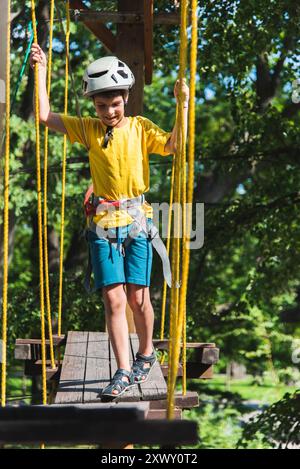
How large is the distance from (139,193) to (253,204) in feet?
24.4

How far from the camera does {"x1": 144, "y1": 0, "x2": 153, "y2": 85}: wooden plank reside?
20.0 ft

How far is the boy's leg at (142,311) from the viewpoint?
4.52 m

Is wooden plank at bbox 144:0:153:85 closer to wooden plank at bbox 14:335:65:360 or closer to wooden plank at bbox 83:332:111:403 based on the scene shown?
wooden plank at bbox 83:332:111:403

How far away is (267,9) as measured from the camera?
10.3 meters

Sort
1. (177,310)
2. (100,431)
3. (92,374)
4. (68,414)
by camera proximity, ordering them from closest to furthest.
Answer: (100,431)
(68,414)
(177,310)
(92,374)

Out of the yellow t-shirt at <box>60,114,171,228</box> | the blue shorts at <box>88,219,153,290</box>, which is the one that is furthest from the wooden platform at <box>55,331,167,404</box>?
the yellow t-shirt at <box>60,114,171,228</box>

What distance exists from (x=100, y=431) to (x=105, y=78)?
1.99 m

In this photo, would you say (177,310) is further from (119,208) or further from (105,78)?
(105,78)

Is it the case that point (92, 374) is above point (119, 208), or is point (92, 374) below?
below

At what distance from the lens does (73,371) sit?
4902 mm

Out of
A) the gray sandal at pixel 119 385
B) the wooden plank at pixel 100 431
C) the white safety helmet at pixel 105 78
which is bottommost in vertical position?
the gray sandal at pixel 119 385

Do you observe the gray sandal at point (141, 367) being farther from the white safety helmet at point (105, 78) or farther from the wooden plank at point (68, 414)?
the wooden plank at point (68, 414)

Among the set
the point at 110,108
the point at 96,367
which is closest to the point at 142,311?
the point at 96,367

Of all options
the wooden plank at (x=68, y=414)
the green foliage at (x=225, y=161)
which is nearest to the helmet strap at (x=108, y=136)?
the wooden plank at (x=68, y=414)
